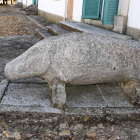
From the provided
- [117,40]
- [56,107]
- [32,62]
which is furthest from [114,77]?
[32,62]

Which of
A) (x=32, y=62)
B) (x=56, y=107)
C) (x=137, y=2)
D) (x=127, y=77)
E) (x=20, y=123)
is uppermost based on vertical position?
(x=137, y=2)

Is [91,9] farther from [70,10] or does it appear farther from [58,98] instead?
[58,98]

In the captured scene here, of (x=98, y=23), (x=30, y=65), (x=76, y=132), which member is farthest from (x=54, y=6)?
(x=76, y=132)

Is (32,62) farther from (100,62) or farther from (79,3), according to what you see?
(79,3)

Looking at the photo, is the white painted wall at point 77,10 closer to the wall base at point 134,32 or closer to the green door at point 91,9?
the green door at point 91,9

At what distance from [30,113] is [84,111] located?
0.62 metres

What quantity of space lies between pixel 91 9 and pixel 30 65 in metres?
4.08

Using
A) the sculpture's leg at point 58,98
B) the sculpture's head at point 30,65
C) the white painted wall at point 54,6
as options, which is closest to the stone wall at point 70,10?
the white painted wall at point 54,6

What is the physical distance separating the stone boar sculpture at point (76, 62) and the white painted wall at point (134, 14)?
6.67 ft

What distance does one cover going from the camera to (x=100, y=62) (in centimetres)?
226

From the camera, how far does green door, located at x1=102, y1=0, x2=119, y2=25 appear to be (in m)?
4.74

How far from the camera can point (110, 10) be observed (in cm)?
480

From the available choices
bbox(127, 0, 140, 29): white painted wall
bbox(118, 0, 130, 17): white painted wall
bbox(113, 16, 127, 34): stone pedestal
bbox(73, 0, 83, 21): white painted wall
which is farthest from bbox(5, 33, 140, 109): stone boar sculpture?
bbox(73, 0, 83, 21): white painted wall

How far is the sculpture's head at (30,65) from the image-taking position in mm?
2242
